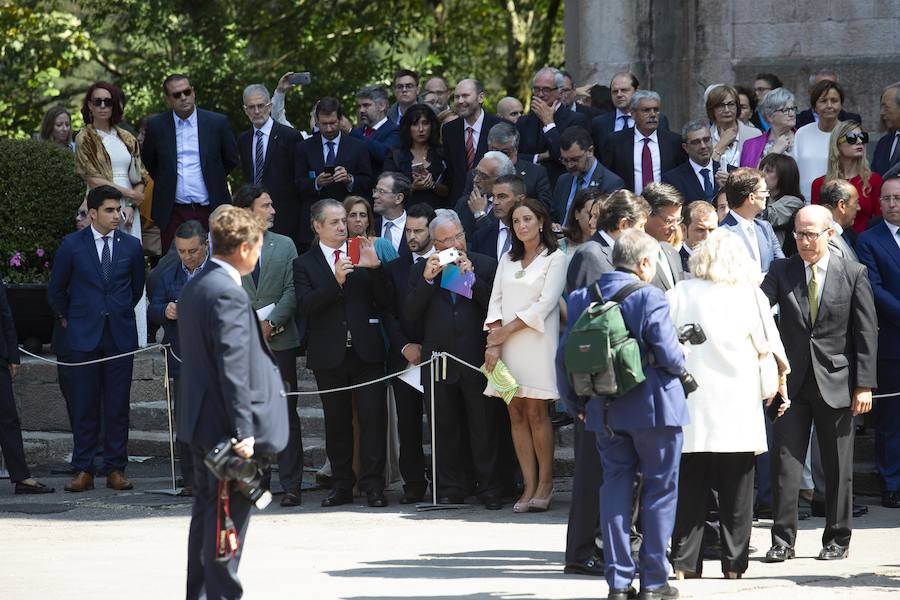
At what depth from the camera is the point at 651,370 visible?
7.98 meters

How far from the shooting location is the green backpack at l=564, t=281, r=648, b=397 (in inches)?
309

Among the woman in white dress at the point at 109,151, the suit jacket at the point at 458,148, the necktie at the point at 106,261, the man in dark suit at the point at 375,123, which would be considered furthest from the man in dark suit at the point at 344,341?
the woman in white dress at the point at 109,151

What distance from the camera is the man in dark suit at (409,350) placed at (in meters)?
11.6

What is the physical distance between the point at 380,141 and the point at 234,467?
25.6 ft

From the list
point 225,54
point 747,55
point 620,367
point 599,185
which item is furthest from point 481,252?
point 225,54

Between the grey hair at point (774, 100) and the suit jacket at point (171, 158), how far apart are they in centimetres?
479

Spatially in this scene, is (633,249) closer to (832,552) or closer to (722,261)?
(722,261)

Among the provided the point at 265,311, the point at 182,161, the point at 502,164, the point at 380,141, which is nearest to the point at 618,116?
the point at 502,164

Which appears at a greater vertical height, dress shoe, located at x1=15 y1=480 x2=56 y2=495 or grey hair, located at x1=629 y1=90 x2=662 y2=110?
grey hair, located at x1=629 y1=90 x2=662 y2=110

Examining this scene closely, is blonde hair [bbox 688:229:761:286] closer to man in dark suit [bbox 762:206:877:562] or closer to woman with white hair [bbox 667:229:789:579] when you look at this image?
woman with white hair [bbox 667:229:789:579]

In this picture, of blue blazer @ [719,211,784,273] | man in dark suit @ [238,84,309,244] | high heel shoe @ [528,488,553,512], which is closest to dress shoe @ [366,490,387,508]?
high heel shoe @ [528,488,553,512]

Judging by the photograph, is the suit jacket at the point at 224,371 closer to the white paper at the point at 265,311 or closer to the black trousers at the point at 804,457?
the black trousers at the point at 804,457

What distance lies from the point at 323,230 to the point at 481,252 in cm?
119

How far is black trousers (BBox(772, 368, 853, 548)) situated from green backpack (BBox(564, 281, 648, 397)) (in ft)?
5.87
